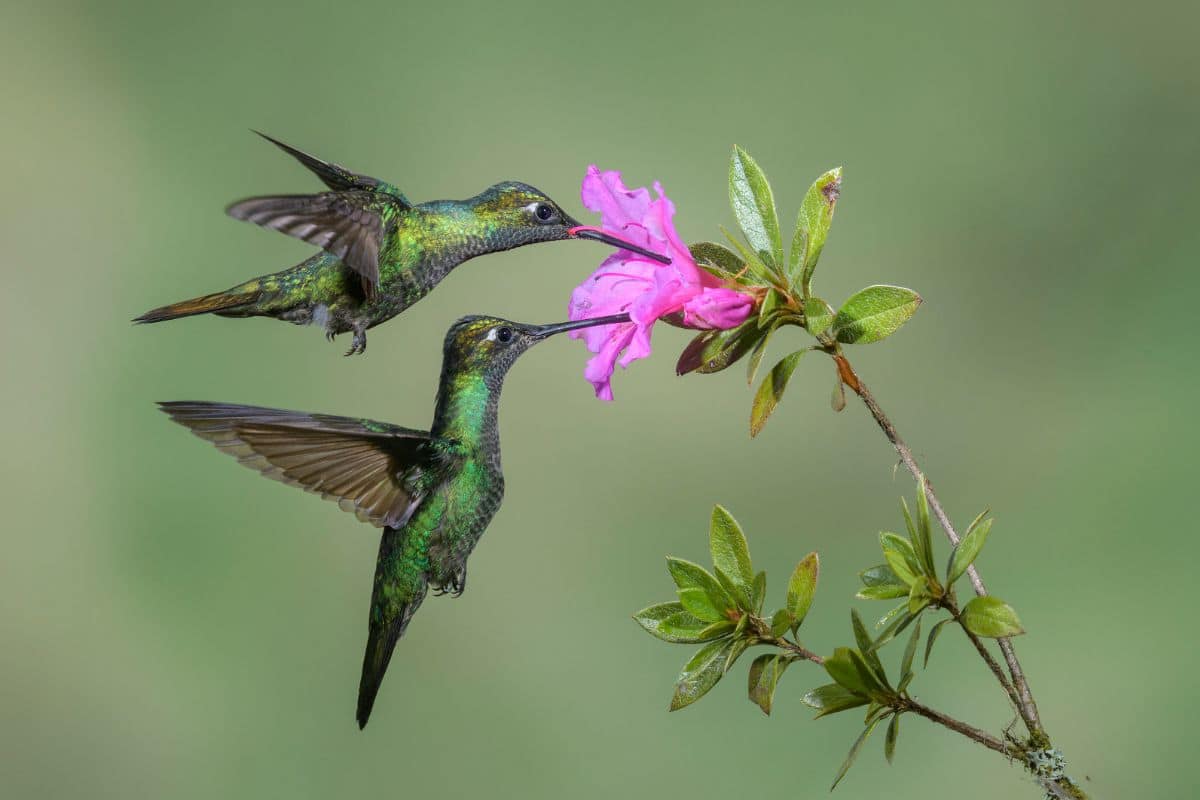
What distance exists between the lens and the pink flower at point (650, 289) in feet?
3.21

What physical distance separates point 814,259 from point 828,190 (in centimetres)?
6

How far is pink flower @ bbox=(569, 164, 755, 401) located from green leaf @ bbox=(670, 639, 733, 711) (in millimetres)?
237

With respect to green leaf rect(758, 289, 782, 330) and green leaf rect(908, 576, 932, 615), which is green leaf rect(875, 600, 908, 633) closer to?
green leaf rect(908, 576, 932, 615)

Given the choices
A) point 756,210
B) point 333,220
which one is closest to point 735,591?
point 756,210

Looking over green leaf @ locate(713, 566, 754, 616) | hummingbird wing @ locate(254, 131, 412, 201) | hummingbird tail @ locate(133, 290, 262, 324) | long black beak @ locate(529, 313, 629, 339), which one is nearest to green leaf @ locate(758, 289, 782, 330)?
long black beak @ locate(529, 313, 629, 339)

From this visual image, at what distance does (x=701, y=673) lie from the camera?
97 centimetres

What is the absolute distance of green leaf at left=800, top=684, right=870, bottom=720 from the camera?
90cm

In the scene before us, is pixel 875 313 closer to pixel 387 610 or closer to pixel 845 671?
pixel 845 671

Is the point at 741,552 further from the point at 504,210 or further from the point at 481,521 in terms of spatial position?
the point at 504,210

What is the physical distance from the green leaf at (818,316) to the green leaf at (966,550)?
8.1 inches

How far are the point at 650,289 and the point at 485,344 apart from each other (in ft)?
0.53

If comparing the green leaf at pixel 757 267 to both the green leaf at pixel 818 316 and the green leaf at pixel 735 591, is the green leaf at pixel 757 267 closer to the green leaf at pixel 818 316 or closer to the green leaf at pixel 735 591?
the green leaf at pixel 818 316

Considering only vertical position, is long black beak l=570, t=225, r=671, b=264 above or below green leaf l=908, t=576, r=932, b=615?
above

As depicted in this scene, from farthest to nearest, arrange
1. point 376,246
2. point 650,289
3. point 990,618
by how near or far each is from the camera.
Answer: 1. point 650,289
2. point 376,246
3. point 990,618
